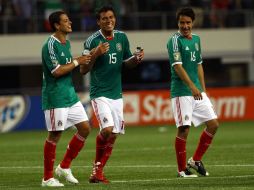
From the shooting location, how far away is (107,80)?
47.8 feet

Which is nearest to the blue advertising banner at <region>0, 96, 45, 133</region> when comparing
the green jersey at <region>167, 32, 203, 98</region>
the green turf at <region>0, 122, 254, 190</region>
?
the green turf at <region>0, 122, 254, 190</region>

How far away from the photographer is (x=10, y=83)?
3969cm

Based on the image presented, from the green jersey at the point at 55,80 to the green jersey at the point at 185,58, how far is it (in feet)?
5.87

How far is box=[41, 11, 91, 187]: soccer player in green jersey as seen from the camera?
13.8m

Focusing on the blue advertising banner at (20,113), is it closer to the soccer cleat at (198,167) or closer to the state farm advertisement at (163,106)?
the state farm advertisement at (163,106)

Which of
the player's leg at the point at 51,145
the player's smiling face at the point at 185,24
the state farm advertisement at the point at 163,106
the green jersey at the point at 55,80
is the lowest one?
the state farm advertisement at the point at 163,106

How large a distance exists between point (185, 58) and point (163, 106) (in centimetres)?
1706

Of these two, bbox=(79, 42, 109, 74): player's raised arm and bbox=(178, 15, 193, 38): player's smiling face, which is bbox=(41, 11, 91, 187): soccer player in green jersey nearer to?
bbox=(79, 42, 109, 74): player's raised arm

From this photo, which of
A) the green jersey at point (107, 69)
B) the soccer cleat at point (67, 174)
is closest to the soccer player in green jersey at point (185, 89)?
the green jersey at point (107, 69)

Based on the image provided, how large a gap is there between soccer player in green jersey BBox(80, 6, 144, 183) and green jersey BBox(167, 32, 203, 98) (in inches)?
29.4

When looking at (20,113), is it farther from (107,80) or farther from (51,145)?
(51,145)

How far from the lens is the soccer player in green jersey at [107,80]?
1440 centimetres

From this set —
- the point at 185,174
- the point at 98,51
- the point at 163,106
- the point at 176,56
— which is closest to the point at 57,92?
the point at 98,51

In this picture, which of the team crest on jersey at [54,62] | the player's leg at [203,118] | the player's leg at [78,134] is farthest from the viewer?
the player's leg at [203,118]
